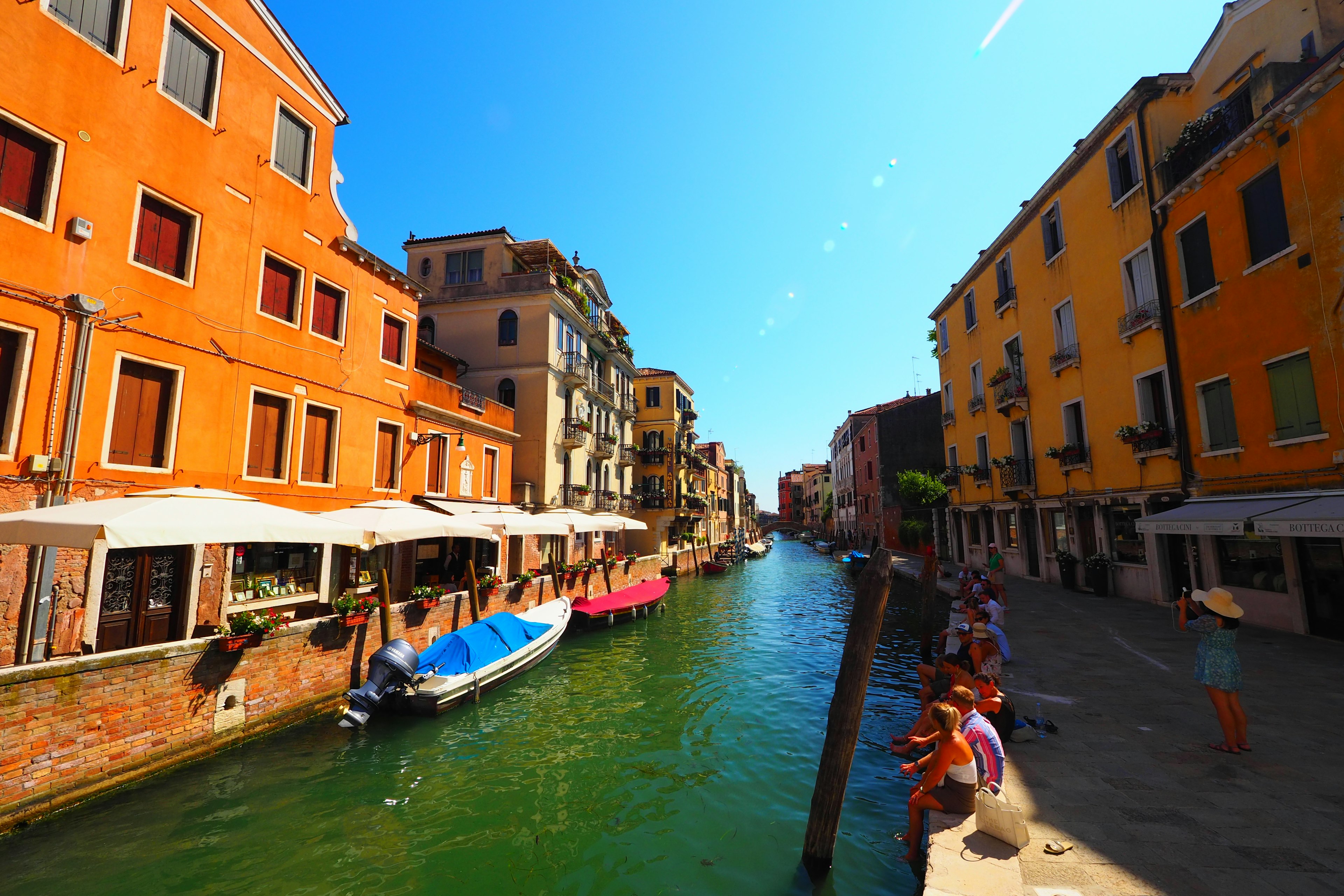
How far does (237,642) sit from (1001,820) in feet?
33.8

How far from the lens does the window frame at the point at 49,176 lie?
27.1 feet

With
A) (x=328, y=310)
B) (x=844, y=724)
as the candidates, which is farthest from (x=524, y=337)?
(x=844, y=724)

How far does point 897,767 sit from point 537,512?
17690 millimetres

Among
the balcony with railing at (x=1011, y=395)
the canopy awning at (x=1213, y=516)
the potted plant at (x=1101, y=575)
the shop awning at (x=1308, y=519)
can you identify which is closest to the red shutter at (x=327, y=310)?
the shop awning at (x=1308, y=519)

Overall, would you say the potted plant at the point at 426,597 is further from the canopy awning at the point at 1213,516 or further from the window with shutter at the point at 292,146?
the canopy awning at the point at 1213,516

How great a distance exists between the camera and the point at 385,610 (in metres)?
11.9

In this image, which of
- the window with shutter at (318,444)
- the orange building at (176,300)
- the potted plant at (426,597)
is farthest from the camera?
the potted plant at (426,597)

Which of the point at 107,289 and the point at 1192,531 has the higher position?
the point at 107,289

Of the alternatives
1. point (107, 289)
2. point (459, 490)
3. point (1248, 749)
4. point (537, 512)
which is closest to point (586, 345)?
point (537, 512)

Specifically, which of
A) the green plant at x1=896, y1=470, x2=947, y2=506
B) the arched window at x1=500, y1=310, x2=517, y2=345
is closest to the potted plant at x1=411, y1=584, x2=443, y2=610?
the arched window at x1=500, y1=310, x2=517, y2=345

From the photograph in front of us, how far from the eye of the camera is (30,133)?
8.38 metres

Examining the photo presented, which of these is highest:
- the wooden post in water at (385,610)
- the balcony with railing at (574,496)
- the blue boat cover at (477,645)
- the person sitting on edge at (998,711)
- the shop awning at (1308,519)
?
the balcony with railing at (574,496)

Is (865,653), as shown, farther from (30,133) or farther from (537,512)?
(537,512)

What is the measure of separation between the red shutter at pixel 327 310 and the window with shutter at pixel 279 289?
0.48 meters
